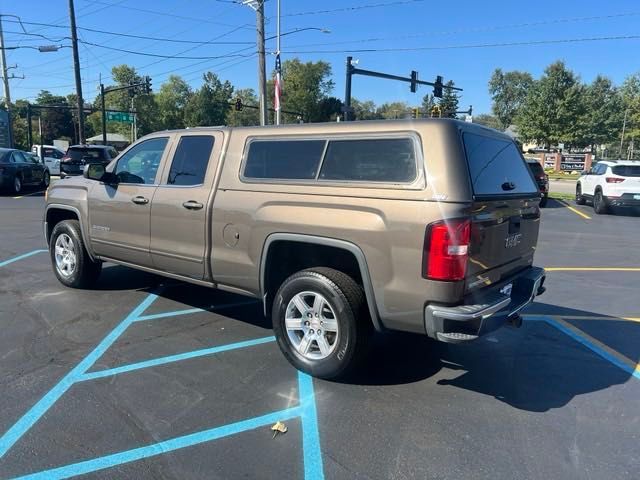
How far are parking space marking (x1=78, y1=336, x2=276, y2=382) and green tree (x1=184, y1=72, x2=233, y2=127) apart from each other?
8040 cm

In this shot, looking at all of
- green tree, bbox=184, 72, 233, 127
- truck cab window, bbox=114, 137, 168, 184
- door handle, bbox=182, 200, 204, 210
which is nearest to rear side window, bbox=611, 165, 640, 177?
truck cab window, bbox=114, 137, 168, 184

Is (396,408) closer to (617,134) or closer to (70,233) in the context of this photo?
(70,233)

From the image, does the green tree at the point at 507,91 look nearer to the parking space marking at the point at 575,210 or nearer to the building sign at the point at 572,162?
the building sign at the point at 572,162

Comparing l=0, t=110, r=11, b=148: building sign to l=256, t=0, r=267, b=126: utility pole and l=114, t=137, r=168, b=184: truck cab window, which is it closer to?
l=256, t=0, r=267, b=126: utility pole

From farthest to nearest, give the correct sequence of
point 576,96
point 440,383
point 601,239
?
1. point 576,96
2. point 601,239
3. point 440,383

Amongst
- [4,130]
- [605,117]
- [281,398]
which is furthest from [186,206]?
[605,117]

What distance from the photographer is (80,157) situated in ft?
68.9

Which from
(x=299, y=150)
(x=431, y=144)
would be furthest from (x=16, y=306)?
(x=431, y=144)

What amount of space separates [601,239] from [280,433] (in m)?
10.7

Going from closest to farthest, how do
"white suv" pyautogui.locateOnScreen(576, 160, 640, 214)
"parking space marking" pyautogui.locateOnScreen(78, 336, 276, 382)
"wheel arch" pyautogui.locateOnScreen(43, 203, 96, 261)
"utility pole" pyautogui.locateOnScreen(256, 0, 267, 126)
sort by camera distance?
"parking space marking" pyautogui.locateOnScreen(78, 336, 276, 382) < "wheel arch" pyautogui.locateOnScreen(43, 203, 96, 261) < "white suv" pyautogui.locateOnScreen(576, 160, 640, 214) < "utility pole" pyautogui.locateOnScreen(256, 0, 267, 126)

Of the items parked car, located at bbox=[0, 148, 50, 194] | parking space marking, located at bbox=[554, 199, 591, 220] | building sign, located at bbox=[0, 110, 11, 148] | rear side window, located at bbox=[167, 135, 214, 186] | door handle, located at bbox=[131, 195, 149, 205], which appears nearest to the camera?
rear side window, located at bbox=[167, 135, 214, 186]

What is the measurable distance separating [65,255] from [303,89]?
8739 centimetres

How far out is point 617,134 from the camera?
71.5 metres

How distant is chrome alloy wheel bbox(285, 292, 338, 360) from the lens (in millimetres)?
3746
